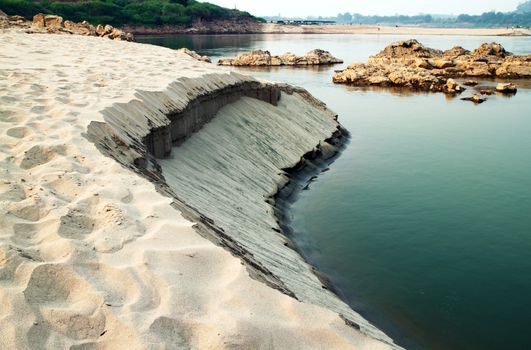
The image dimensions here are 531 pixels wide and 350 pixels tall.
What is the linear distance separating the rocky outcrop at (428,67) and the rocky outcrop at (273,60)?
18.7ft

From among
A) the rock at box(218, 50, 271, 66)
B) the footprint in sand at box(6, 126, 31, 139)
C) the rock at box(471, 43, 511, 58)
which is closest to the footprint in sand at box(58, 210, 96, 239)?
the footprint in sand at box(6, 126, 31, 139)

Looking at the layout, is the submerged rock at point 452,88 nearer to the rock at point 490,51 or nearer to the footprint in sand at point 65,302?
the rock at point 490,51

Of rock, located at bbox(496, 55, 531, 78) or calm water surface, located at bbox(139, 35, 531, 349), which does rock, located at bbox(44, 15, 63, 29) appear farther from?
rock, located at bbox(496, 55, 531, 78)

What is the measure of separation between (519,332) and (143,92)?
7.33m

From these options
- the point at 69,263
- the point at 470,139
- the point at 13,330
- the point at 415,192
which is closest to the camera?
the point at 13,330

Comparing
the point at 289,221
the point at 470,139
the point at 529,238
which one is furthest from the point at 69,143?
the point at 470,139

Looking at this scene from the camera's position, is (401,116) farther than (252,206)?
Yes

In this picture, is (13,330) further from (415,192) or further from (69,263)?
(415,192)

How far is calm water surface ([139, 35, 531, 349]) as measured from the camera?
7.35 meters

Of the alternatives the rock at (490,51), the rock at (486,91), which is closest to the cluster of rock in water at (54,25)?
the rock at (486,91)

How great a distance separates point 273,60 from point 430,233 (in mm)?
37902

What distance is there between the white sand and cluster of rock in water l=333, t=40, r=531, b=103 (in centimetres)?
2855

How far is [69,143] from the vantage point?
5.00 meters

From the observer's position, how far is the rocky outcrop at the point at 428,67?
113 feet
